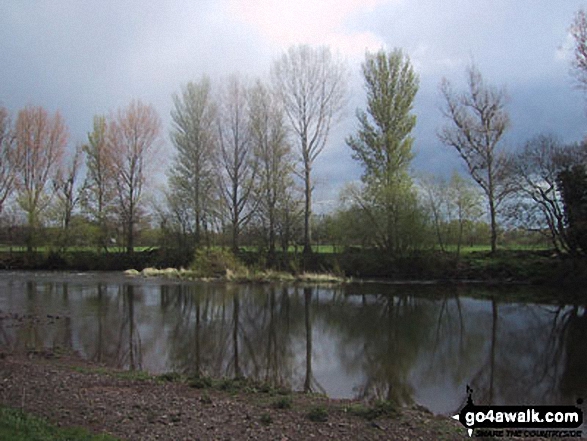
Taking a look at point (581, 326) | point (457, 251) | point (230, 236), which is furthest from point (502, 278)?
point (230, 236)

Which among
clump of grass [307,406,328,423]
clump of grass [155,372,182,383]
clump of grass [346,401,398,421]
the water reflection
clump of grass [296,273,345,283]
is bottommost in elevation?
the water reflection

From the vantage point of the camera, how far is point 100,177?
4288cm

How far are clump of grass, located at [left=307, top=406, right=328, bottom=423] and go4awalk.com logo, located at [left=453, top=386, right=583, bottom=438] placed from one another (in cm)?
192

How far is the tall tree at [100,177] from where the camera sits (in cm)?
4172

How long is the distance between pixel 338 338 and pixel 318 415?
734 centimetres

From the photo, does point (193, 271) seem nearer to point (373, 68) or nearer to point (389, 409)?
point (373, 68)

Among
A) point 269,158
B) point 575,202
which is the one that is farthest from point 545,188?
point 269,158

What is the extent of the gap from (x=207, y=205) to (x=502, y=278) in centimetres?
2180

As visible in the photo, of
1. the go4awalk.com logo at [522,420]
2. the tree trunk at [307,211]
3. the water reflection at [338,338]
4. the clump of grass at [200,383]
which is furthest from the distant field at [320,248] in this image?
the clump of grass at [200,383]

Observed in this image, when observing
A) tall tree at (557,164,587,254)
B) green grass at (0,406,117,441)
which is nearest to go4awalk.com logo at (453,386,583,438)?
green grass at (0,406,117,441)

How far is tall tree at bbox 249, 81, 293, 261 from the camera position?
3612cm

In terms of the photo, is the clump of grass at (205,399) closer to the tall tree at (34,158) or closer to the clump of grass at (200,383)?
the clump of grass at (200,383)

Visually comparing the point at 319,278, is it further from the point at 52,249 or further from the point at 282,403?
the point at 52,249

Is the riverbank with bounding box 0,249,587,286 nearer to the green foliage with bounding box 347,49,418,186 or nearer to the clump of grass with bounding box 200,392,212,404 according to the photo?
the green foliage with bounding box 347,49,418,186
